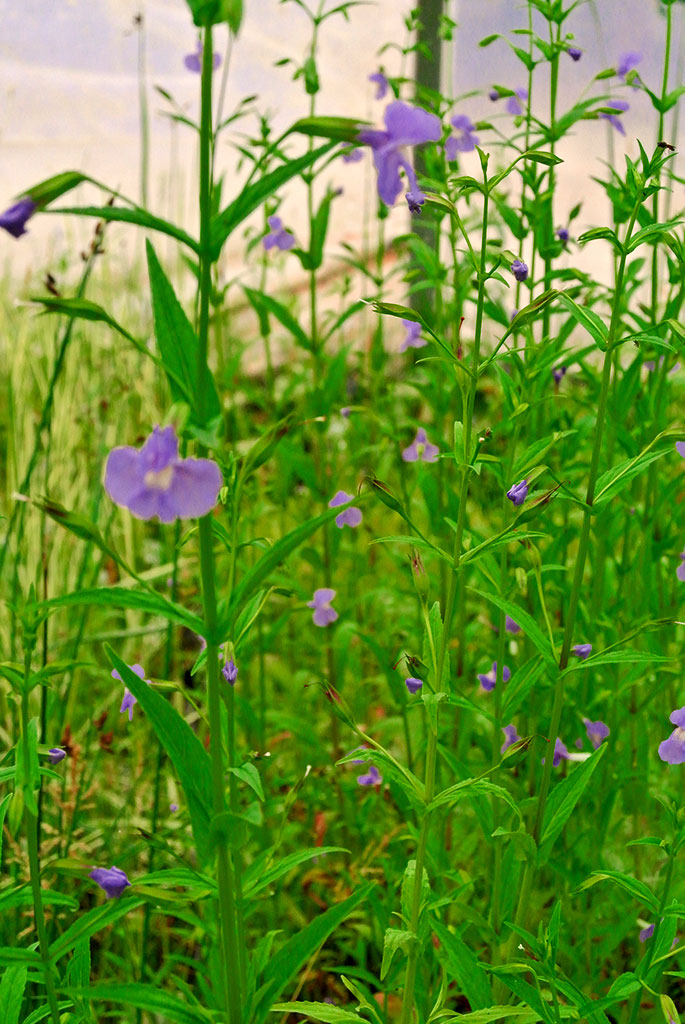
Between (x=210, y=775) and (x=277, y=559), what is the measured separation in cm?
21

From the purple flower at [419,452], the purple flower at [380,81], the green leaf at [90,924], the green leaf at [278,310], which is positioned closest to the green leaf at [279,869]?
the green leaf at [90,924]

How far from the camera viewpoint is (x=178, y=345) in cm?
69

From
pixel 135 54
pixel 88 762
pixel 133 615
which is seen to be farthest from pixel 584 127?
pixel 88 762

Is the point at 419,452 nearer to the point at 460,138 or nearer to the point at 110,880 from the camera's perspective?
the point at 460,138

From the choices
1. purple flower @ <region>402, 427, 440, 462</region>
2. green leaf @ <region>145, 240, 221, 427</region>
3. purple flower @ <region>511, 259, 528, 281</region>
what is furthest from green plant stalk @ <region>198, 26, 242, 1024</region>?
purple flower @ <region>402, 427, 440, 462</region>

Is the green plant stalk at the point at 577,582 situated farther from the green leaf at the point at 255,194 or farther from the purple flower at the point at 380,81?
the purple flower at the point at 380,81

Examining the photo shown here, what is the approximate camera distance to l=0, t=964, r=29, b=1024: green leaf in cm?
80

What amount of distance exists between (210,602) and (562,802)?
48cm

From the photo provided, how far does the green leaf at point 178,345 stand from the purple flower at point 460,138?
1.01m

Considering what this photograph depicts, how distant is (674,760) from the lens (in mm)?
1006

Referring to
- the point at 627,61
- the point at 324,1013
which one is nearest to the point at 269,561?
the point at 324,1013

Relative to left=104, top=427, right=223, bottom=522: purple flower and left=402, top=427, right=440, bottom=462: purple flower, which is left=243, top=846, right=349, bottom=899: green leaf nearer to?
left=104, top=427, right=223, bottom=522: purple flower

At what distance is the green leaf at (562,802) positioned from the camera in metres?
0.94

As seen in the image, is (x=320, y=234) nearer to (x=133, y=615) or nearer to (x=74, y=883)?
(x=133, y=615)
